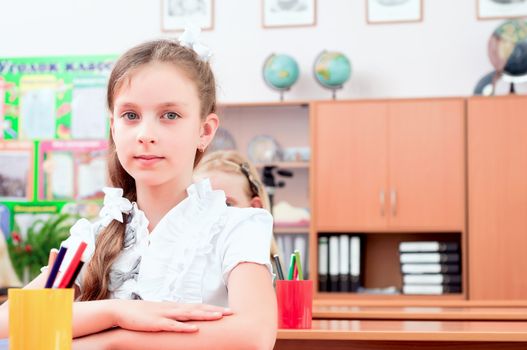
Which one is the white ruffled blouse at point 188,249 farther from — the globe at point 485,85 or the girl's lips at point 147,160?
the globe at point 485,85

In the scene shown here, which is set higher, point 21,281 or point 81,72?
point 81,72

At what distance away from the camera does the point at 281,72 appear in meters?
5.44

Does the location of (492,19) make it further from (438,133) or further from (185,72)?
(185,72)

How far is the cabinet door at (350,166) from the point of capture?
5277 millimetres

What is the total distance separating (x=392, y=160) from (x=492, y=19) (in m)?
1.13

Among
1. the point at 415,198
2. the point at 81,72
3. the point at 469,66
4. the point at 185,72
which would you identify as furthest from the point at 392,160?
the point at 185,72

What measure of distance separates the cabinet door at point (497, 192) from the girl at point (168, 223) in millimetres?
4102

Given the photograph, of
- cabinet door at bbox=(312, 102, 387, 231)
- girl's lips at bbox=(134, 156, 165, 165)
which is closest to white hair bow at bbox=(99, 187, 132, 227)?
girl's lips at bbox=(134, 156, 165, 165)

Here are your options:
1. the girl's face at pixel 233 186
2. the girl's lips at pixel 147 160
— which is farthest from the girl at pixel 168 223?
the girl's face at pixel 233 186

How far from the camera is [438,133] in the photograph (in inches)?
207

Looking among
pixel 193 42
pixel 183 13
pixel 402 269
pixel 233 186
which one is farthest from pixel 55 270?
pixel 183 13

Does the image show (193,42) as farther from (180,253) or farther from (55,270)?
(55,270)

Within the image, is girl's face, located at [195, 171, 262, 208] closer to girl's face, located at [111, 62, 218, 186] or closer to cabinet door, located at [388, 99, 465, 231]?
girl's face, located at [111, 62, 218, 186]

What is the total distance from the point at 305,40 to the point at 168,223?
4604 millimetres
